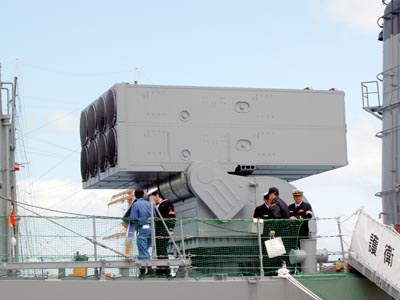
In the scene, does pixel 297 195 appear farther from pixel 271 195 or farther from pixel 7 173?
pixel 7 173

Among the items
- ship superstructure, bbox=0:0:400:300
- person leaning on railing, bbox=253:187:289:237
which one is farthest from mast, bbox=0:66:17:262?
person leaning on railing, bbox=253:187:289:237

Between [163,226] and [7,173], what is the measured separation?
8.97 ft

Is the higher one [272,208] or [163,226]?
[272,208]

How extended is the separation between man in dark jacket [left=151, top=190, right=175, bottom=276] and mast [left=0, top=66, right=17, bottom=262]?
2204mm

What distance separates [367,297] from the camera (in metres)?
14.9

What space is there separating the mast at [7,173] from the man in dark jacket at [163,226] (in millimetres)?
2204

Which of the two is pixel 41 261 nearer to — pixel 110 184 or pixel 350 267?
pixel 110 184

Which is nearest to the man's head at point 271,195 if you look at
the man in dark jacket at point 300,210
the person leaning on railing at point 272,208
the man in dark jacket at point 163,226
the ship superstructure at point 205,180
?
the person leaning on railing at point 272,208

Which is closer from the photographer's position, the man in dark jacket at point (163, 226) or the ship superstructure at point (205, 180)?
the ship superstructure at point (205, 180)

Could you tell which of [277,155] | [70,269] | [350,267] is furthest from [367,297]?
[70,269]

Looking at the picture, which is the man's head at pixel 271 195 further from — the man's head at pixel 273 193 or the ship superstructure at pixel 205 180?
the ship superstructure at pixel 205 180

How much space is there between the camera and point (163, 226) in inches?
566

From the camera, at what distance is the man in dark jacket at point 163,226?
14.1 m

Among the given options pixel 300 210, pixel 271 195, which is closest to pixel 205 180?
pixel 271 195
